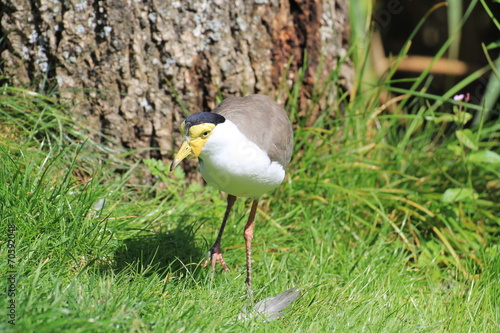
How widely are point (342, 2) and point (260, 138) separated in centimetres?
201

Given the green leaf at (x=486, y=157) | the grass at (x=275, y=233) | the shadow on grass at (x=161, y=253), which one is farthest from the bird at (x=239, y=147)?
the green leaf at (x=486, y=157)

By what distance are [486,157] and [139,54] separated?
241cm

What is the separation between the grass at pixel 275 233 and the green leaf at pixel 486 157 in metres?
0.01

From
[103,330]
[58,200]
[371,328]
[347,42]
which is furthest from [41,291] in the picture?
[347,42]

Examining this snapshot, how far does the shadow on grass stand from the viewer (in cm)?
319

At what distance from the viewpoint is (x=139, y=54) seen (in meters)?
4.00

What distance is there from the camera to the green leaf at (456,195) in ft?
13.0

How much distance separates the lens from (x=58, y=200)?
3.20 meters

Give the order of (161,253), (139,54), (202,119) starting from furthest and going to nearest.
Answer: (139,54) → (161,253) → (202,119)

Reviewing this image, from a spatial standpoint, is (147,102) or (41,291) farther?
(147,102)

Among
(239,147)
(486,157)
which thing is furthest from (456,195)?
(239,147)

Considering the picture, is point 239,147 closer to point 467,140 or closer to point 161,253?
point 161,253

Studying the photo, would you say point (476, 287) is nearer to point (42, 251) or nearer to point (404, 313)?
point (404, 313)

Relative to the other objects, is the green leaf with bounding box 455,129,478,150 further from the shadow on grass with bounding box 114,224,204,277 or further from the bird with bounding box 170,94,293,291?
the shadow on grass with bounding box 114,224,204,277
